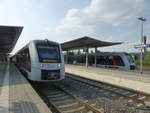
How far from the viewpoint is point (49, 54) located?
393 inches

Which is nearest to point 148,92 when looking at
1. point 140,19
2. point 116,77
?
point 116,77

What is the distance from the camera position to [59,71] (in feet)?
32.5

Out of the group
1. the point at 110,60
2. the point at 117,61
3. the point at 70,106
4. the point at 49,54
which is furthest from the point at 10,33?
the point at 70,106

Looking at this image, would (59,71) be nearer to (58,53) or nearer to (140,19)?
(58,53)

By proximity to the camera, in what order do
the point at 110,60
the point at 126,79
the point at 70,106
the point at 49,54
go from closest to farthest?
1. the point at 70,106
2. the point at 49,54
3. the point at 126,79
4. the point at 110,60

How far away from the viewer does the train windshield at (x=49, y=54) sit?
9695mm

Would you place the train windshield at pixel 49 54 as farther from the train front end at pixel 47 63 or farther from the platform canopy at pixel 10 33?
the platform canopy at pixel 10 33

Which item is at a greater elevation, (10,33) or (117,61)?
(10,33)

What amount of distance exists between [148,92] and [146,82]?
0.62 m

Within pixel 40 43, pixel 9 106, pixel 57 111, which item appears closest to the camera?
pixel 9 106

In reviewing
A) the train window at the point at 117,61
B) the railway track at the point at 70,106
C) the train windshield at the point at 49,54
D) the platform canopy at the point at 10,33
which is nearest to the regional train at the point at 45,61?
the train windshield at the point at 49,54

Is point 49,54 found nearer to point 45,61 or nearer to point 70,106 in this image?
point 45,61

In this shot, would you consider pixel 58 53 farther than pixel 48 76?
Yes

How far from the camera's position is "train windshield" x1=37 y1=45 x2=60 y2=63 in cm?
970
